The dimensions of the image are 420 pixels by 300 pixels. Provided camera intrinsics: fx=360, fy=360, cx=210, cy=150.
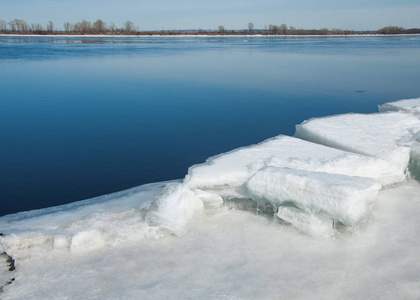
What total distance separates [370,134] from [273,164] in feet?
5.80

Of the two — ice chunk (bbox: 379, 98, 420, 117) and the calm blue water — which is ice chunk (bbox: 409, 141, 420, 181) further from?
the calm blue water

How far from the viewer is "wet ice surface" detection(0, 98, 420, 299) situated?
2.23 m

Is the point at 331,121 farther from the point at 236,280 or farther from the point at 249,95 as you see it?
the point at 249,95

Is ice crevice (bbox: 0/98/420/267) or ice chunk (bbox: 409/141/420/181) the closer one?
ice crevice (bbox: 0/98/420/267)

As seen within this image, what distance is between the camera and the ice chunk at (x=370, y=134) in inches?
153

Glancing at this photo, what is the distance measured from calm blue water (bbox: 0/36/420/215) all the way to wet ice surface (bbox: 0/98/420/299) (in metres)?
Result: 1.37

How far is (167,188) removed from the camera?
10.0ft

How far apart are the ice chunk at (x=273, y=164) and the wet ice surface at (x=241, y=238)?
1cm

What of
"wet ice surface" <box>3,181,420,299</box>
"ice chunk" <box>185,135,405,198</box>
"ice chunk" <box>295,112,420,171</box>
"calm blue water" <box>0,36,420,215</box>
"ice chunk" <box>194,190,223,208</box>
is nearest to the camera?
"wet ice surface" <box>3,181,420,299</box>

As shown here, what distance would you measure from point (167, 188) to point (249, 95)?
7094mm

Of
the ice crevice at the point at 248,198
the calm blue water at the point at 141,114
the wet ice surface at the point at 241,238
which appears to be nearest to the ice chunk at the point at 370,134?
the ice crevice at the point at 248,198

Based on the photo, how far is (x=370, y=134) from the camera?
4508mm

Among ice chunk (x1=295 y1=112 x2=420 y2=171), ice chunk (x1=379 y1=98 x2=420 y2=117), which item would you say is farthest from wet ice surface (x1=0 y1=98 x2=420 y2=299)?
ice chunk (x1=379 y1=98 x2=420 y2=117)

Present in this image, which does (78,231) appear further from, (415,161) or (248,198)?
(415,161)
